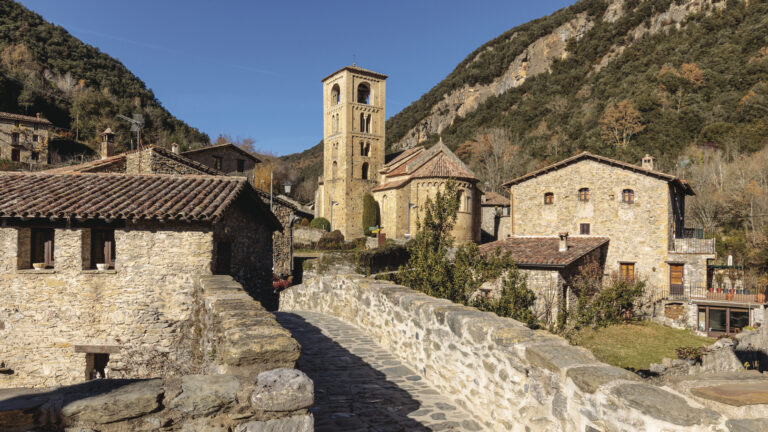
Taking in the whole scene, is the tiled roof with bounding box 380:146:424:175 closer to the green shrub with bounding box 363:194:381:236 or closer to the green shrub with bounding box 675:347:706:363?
the green shrub with bounding box 363:194:381:236

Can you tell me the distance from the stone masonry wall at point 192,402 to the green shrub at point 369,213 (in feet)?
127

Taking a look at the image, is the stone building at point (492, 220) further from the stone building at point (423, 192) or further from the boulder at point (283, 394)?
the boulder at point (283, 394)

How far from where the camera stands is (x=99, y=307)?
9.68 metres

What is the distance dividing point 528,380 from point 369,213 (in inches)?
1550

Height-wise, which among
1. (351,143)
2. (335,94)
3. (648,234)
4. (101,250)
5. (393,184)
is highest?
(335,94)

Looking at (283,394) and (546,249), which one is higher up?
(283,394)

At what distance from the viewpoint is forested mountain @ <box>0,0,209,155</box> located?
46.4 meters

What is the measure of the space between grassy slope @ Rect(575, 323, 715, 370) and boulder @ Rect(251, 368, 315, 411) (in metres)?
16.3

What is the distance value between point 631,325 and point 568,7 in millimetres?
99722

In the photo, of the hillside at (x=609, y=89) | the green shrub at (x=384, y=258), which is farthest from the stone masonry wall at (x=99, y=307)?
the hillside at (x=609, y=89)

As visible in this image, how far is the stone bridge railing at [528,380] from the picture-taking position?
242cm

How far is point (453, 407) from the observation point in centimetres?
503

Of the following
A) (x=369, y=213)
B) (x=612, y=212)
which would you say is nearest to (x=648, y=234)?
(x=612, y=212)

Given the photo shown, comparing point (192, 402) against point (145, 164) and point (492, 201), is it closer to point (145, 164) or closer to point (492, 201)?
point (145, 164)
